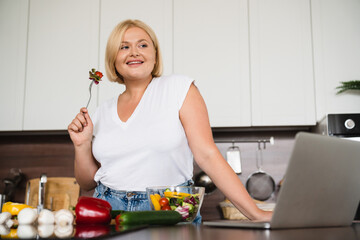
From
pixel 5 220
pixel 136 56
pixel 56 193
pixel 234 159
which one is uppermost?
pixel 136 56

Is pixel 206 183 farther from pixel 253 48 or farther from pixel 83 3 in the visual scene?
pixel 83 3

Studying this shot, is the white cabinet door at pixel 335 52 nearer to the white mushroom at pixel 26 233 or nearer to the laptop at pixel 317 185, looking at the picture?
the laptop at pixel 317 185

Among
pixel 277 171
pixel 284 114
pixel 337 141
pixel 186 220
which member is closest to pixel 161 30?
pixel 284 114

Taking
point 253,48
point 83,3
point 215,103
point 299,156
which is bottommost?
point 299,156

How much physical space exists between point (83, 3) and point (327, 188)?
2276 millimetres

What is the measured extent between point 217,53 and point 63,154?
4.17 feet

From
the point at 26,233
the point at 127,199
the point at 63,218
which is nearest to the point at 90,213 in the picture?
the point at 63,218

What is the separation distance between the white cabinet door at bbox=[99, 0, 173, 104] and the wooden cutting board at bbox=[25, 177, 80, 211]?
66 cm

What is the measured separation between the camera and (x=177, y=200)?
841 mm

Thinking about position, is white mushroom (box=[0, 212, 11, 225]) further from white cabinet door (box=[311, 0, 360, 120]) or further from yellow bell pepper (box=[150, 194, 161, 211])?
white cabinet door (box=[311, 0, 360, 120])

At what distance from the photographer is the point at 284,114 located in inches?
93.7

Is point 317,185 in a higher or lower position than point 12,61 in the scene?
lower

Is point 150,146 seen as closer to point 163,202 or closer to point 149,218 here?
point 163,202

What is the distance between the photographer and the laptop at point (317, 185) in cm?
59
